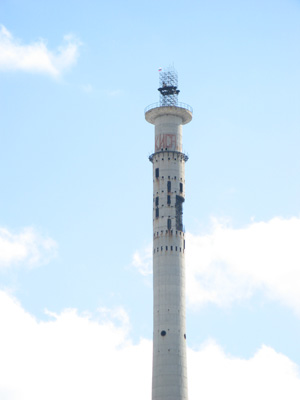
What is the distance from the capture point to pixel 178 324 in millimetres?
191250

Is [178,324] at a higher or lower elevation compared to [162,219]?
lower

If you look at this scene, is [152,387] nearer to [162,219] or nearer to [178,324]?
[178,324]

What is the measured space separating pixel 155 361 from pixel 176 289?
14136mm

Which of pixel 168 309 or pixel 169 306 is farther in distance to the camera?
pixel 169 306

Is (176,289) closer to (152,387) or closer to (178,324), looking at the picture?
(178,324)

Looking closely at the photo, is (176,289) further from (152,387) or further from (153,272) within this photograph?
(152,387)

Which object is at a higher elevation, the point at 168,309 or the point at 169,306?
the point at 169,306

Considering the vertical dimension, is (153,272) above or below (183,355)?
above

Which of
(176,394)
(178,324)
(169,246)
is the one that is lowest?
(176,394)

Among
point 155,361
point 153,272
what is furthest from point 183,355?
point 153,272

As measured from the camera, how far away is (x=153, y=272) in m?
197

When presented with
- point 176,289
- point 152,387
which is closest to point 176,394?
point 152,387

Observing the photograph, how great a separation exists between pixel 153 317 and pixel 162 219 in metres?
19.2

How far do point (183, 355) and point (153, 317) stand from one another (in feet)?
30.7
